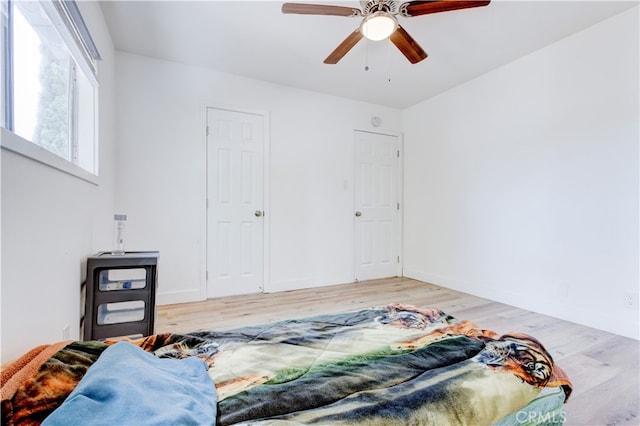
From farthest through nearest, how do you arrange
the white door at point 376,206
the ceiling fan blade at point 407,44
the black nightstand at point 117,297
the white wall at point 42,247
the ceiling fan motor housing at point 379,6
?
the white door at point 376,206
the ceiling fan blade at point 407,44
the ceiling fan motor housing at point 379,6
the black nightstand at point 117,297
the white wall at point 42,247

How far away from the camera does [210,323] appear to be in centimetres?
256

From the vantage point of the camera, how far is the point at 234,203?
3424 mm

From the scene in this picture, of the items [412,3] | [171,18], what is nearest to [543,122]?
[412,3]

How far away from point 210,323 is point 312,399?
2048 millimetres

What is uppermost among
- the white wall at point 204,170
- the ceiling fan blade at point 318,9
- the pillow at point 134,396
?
the ceiling fan blade at point 318,9

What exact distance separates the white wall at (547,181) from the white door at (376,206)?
57 cm

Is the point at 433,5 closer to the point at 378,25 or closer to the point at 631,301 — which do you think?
the point at 378,25

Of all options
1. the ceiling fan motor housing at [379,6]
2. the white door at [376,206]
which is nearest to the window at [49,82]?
the ceiling fan motor housing at [379,6]

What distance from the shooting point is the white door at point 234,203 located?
3.32 m

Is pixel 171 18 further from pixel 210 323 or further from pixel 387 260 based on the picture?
pixel 387 260

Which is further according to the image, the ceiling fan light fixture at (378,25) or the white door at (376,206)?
the white door at (376,206)

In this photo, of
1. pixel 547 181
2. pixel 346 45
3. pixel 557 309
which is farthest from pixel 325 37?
pixel 557 309

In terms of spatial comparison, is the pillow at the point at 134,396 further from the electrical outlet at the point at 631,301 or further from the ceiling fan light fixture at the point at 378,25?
the electrical outlet at the point at 631,301

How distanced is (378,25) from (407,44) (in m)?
0.37
